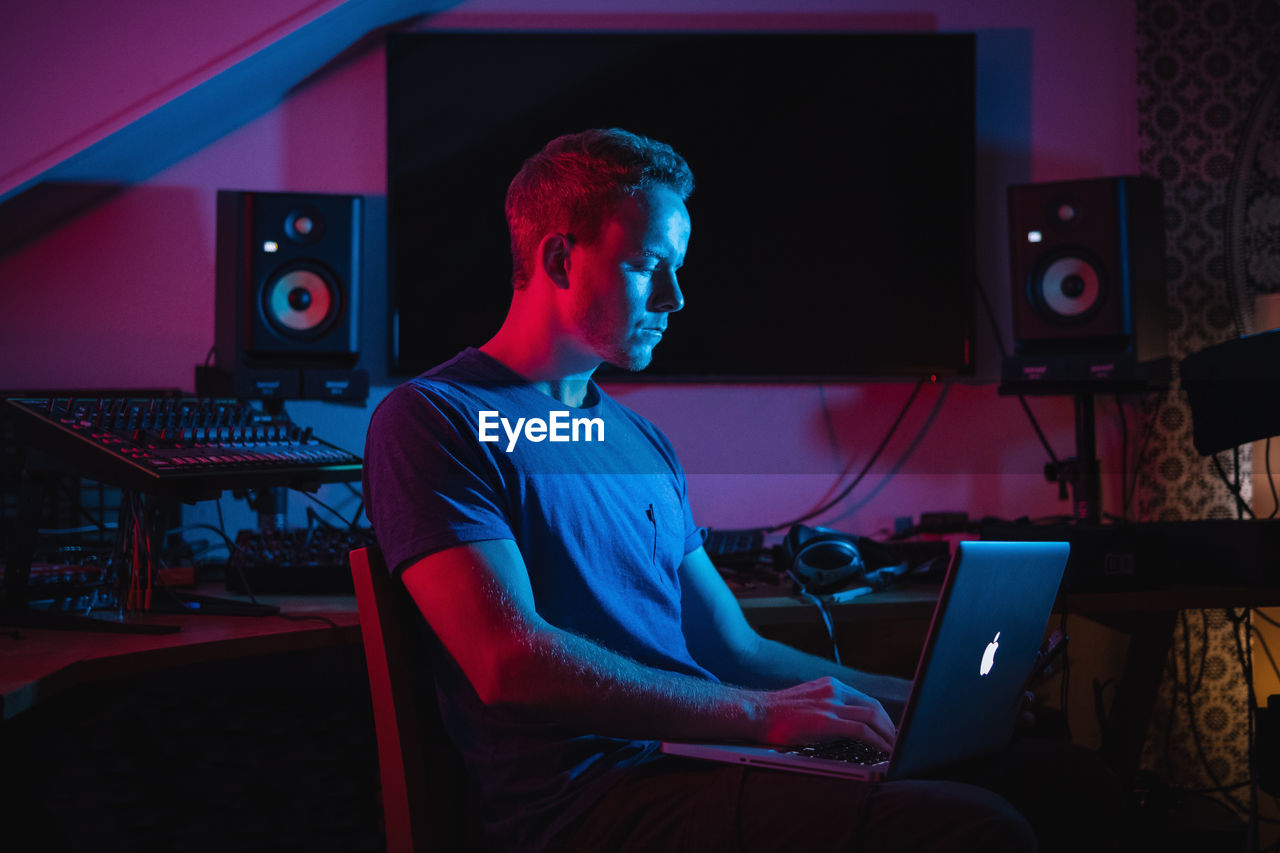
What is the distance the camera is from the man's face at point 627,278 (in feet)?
4.42

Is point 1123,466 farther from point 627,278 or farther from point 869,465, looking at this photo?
point 627,278

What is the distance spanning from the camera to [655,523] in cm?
136

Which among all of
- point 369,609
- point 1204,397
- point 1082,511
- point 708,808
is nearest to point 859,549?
point 1082,511

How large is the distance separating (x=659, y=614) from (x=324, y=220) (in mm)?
1330

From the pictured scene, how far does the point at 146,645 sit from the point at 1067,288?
192 cm

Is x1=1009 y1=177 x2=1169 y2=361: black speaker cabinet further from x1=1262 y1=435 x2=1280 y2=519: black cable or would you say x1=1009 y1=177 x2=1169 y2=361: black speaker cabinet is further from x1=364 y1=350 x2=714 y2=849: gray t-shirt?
x1=364 y1=350 x2=714 y2=849: gray t-shirt

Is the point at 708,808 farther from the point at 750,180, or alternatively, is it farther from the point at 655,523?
the point at 750,180

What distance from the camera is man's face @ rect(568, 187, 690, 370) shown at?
4.42ft

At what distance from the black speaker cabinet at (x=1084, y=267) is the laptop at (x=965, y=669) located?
1121mm

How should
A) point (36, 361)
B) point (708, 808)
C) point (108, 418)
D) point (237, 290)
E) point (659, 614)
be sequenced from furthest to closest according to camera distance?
1. point (36, 361)
2. point (237, 290)
3. point (108, 418)
4. point (659, 614)
5. point (708, 808)

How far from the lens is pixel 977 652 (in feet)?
3.55

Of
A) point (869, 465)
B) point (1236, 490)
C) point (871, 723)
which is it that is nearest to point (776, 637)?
point (869, 465)

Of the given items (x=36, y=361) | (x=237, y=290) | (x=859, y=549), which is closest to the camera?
(x=859, y=549)

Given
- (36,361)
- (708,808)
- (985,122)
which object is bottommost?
(708,808)
